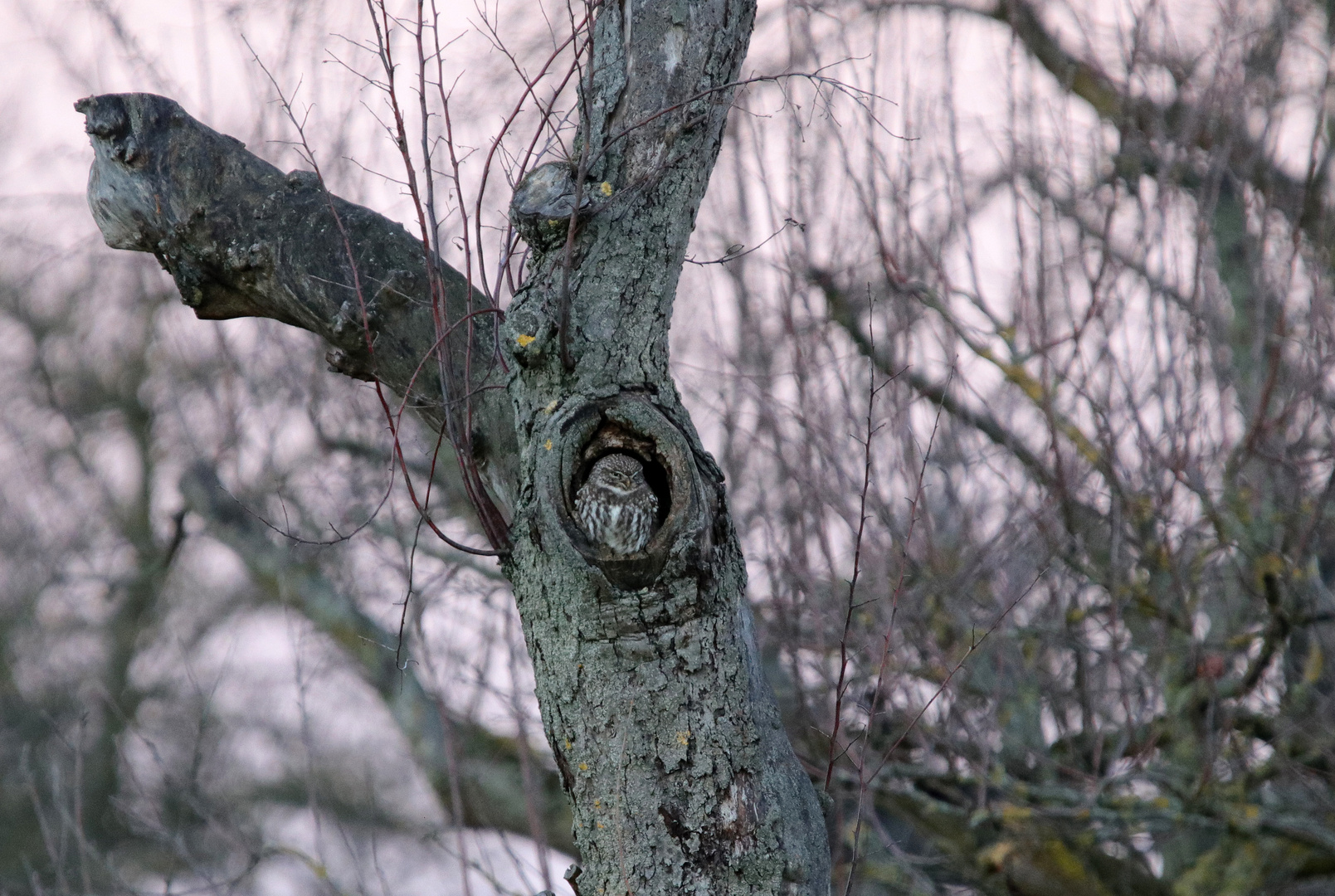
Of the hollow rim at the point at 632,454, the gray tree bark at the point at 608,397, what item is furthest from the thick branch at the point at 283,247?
the hollow rim at the point at 632,454

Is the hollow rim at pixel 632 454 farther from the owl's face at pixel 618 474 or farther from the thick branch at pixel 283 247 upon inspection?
the thick branch at pixel 283 247

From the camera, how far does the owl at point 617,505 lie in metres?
1.78

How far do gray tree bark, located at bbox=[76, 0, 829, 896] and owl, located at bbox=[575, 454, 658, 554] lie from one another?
22 mm

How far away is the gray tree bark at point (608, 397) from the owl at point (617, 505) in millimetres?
22

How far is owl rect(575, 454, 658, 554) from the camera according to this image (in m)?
1.78

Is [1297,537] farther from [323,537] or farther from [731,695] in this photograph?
[323,537]

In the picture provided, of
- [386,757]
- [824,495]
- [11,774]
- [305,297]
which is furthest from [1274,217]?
[11,774]

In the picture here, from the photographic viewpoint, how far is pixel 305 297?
2.28 m

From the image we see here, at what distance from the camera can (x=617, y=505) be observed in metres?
1.80

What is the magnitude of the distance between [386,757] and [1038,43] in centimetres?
776

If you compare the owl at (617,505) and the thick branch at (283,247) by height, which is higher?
the thick branch at (283,247)

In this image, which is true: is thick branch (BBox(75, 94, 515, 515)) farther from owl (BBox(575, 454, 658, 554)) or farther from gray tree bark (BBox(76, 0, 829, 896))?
owl (BBox(575, 454, 658, 554))

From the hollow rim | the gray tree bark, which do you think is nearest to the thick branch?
the gray tree bark

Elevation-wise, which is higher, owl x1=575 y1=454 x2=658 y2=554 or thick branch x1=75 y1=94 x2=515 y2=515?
thick branch x1=75 y1=94 x2=515 y2=515
